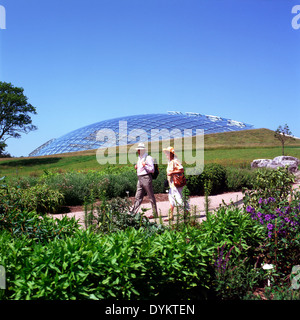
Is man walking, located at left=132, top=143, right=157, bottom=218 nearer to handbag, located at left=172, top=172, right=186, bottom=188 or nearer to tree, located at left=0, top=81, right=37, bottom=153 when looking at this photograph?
handbag, located at left=172, top=172, right=186, bottom=188

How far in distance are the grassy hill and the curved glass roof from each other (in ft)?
36.6

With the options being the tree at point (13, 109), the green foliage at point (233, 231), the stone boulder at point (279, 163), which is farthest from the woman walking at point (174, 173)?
the tree at point (13, 109)

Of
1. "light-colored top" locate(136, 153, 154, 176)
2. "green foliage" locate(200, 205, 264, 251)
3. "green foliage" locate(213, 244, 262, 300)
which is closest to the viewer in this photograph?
"green foliage" locate(213, 244, 262, 300)

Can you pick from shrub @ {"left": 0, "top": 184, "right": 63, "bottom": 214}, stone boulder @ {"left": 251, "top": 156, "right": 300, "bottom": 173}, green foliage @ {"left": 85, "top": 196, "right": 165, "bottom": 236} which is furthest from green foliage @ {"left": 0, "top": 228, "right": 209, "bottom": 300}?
stone boulder @ {"left": 251, "top": 156, "right": 300, "bottom": 173}

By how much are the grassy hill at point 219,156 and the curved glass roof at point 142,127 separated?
11162 millimetres

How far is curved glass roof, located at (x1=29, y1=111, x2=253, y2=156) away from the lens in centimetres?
5288

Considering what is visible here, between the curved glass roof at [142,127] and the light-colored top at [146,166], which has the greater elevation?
the curved glass roof at [142,127]

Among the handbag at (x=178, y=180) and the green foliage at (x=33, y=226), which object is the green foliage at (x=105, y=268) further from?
the handbag at (x=178, y=180)

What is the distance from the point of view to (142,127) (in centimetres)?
5647

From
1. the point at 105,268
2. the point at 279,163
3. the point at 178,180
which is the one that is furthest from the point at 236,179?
the point at 105,268

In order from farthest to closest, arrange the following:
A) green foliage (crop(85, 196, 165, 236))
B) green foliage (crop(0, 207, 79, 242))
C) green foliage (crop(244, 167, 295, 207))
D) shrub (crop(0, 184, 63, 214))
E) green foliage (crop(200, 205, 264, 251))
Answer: shrub (crop(0, 184, 63, 214)) < green foliage (crop(244, 167, 295, 207)) < green foliage (crop(85, 196, 165, 236)) < green foliage (crop(0, 207, 79, 242)) < green foliage (crop(200, 205, 264, 251))

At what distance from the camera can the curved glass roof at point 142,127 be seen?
52.9 m
